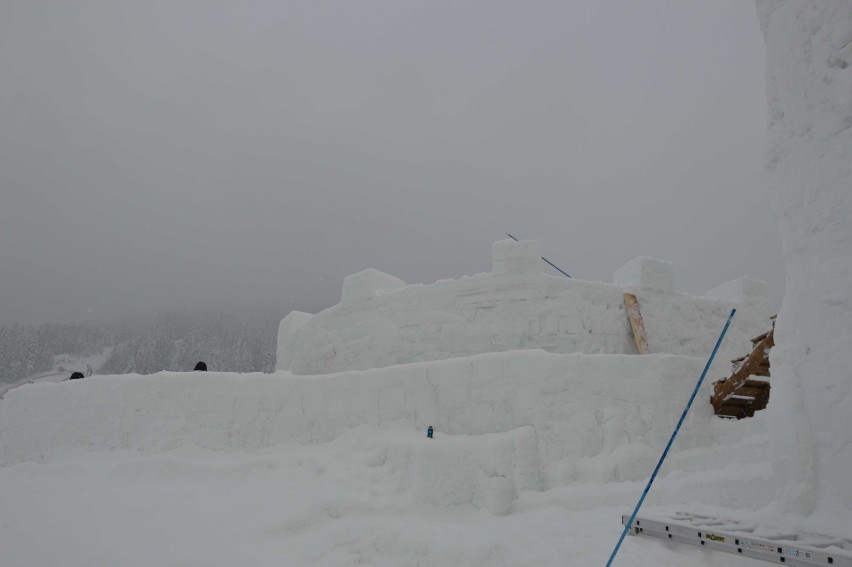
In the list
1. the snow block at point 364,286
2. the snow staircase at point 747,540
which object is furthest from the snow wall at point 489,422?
the snow block at point 364,286

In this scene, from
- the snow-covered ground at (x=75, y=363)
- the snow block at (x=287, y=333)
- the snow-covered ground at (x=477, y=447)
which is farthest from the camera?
the snow-covered ground at (x=75, y=363)

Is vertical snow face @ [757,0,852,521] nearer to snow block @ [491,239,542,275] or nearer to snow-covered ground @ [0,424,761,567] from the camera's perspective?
snow-covered ground @ [0,424,761,567]

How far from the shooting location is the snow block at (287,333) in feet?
53.1

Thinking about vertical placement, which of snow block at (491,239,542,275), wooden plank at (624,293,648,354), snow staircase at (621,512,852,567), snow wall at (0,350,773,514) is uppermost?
snow block at (491,239,542,275)

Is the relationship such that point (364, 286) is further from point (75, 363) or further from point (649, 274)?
point (75, 363)

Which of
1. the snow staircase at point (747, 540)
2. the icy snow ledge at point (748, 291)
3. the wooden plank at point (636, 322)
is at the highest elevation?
the icy snow ledge at point (748, 291)

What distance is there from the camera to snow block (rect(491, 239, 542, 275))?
40.6 feet

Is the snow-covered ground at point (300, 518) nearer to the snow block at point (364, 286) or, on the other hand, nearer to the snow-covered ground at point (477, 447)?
the snow-covered ground at point (477, 447)

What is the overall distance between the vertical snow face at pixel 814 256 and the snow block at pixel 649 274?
27.5ft

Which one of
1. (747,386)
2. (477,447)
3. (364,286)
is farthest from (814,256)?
(364,286)

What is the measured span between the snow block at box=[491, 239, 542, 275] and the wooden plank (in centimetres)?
242

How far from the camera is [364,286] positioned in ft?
46.6

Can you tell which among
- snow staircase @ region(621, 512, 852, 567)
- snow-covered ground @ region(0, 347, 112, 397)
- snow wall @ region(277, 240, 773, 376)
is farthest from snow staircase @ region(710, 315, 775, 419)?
snow-covered ground @ region(0, 347, 112, 397)

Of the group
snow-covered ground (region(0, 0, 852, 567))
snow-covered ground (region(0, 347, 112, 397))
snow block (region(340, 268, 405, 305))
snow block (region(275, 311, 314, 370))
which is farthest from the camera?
snow-covered ground (region(0, 347, 112, 397))
